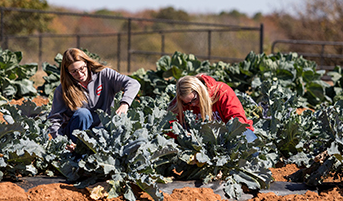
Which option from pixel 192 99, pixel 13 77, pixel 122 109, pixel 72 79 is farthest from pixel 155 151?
pixel 13 77

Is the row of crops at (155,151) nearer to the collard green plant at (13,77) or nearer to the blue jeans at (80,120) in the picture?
the blue jeans at (80,120)

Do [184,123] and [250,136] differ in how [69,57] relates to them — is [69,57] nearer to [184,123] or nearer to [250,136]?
[184,123]

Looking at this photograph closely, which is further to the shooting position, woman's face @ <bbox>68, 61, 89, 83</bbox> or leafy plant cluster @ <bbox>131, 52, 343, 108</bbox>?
leafy plant cluster @ <bbox>131, 52, 343, 108</bbox>

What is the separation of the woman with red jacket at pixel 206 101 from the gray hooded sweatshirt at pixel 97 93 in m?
0.42

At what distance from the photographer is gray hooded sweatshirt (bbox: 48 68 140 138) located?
343 centimetres

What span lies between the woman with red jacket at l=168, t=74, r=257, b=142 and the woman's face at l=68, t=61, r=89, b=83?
31.9 inches

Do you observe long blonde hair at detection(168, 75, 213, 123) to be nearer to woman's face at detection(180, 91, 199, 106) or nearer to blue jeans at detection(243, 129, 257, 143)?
woman's face at detection(180, 91, 199, 106)

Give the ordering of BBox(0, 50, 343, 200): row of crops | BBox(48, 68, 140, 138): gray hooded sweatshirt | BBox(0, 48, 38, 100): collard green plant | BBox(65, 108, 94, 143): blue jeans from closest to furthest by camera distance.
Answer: BBox(0, 50, 343, 200): row of crops
BBox(65, 108, 94, 143): blue jeans
BBox(48, 68, 140, 138): gray hooded sweatshirt
BBox(0, 48, 38, 100): collard green plant

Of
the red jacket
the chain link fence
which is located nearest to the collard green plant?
the red jacket

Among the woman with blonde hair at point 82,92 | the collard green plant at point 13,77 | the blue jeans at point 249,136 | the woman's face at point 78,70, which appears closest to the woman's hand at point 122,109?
the woman with blonde hair at point 82,92

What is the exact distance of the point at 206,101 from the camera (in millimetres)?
3303

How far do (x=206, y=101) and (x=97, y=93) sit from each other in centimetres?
→ 101

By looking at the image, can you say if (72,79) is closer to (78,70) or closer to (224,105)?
(78,70)

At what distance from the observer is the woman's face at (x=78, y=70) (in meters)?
3.31
